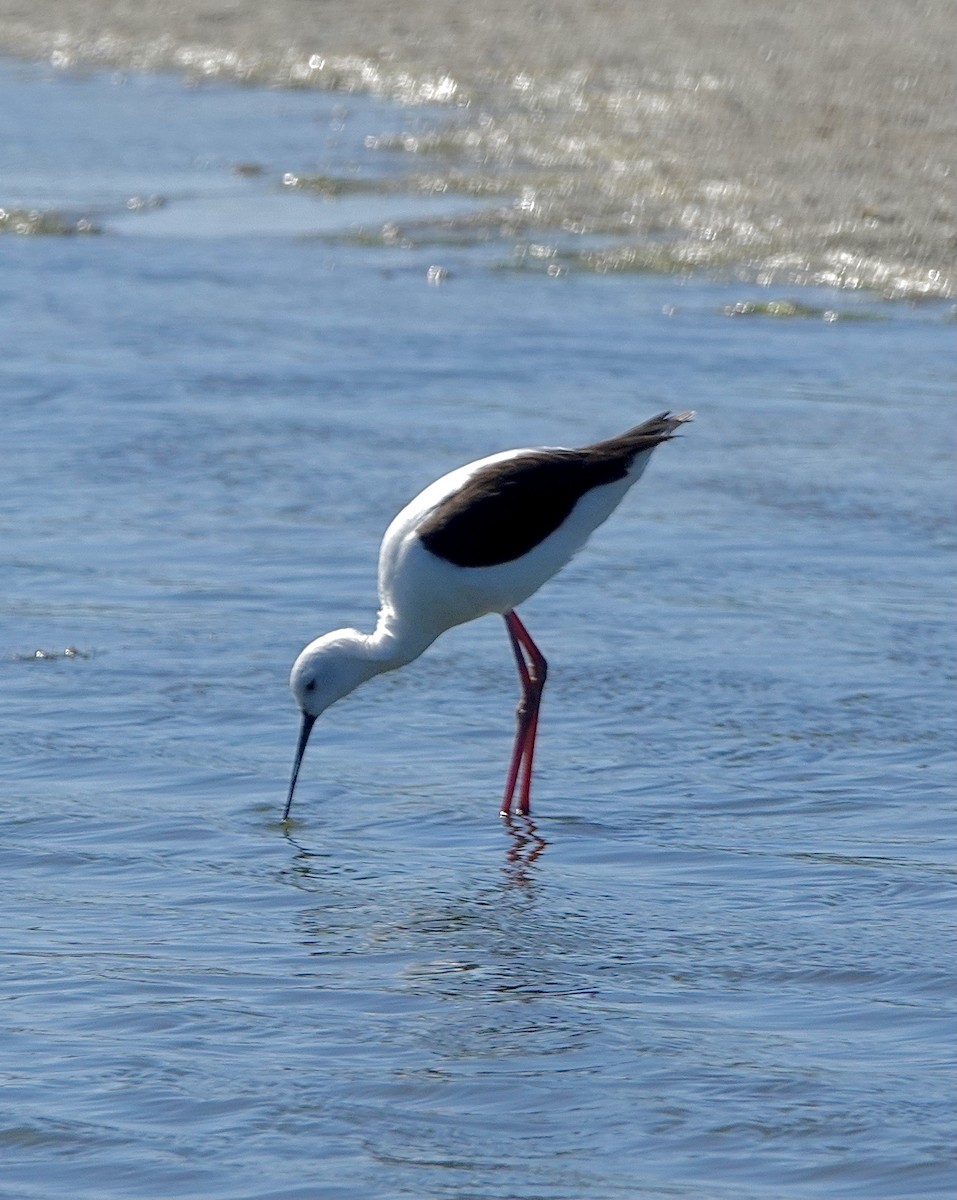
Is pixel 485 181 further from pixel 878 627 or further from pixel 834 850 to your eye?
pixel 834 850

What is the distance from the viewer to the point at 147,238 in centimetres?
1330

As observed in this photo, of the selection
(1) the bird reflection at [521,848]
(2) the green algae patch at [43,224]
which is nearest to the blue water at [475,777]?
(1) the bird reflection at [521,848]

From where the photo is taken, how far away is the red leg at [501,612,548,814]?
5.86 m

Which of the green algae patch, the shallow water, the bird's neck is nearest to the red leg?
the bird's neck

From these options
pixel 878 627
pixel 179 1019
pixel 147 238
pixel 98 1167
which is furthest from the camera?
pixel 147 238

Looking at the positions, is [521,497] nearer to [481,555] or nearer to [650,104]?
[481,555]

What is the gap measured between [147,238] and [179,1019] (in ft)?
31.0

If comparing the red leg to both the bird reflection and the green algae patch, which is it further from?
the green algae patch

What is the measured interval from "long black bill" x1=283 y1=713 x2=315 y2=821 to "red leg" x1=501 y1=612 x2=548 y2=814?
55cm

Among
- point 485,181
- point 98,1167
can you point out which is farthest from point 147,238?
point 98,1167

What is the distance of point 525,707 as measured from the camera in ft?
20.3

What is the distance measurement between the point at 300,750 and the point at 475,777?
0.56 metres

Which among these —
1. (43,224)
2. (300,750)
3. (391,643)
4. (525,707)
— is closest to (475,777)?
(525,707)

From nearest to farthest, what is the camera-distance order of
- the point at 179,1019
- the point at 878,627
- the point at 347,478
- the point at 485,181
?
the point at 179,1019 < the point at 878,627 < the point at 347,478 < the point at 485,181
